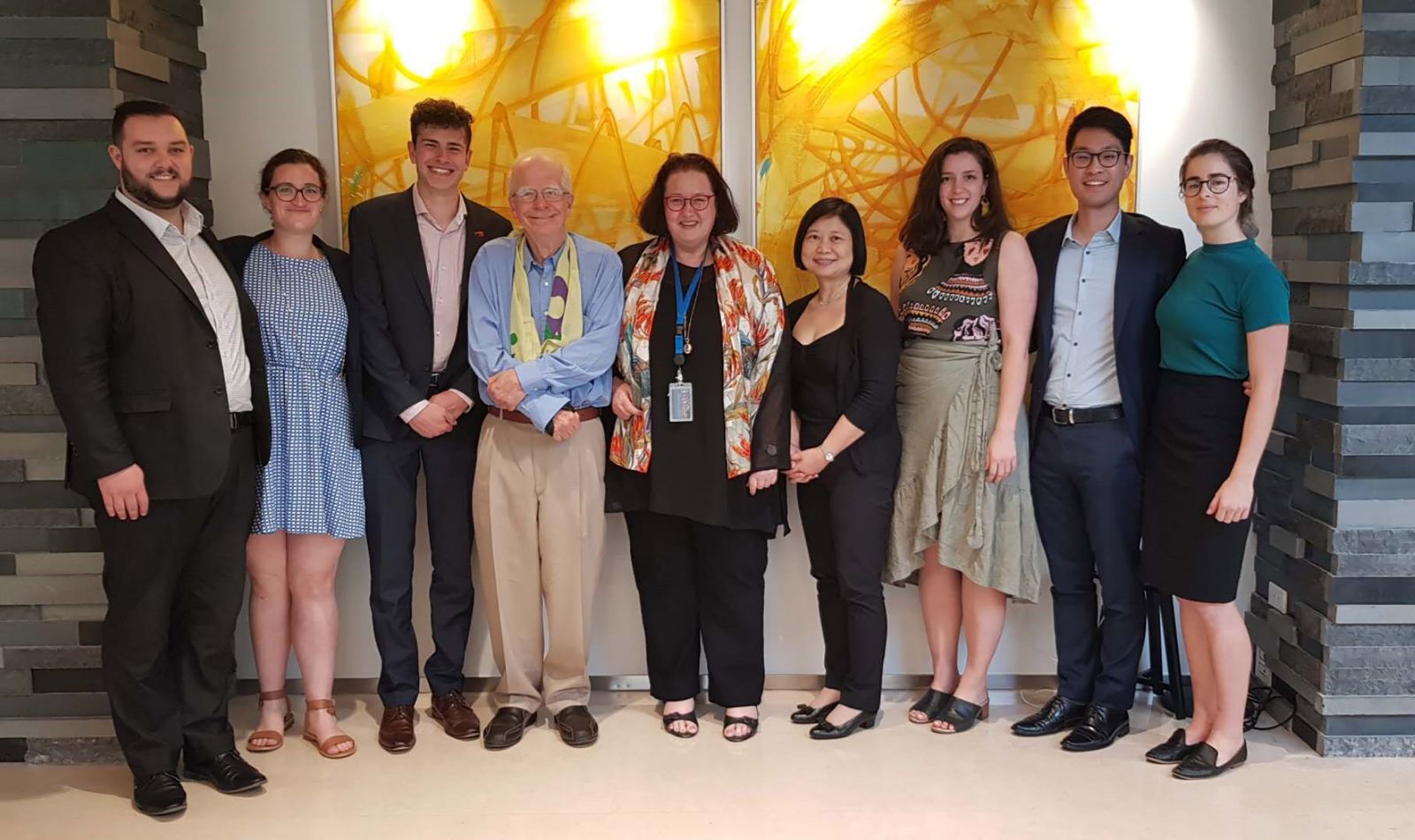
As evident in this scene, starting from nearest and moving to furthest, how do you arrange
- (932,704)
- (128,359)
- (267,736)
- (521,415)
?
(128,359) → (521,415) → (267,736) → (932,704)

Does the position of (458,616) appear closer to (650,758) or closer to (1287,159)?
(650,758)

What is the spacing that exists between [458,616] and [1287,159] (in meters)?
3.02

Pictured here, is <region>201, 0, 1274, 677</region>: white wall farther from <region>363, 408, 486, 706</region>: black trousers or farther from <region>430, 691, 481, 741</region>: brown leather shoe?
<region>430, 691, 481, 741</region>: brown leather shoe

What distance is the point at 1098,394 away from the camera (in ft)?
11.1

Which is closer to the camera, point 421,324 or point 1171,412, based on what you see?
point 1171,412

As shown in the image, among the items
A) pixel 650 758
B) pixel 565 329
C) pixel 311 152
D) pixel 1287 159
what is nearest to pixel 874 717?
pixel 650 758

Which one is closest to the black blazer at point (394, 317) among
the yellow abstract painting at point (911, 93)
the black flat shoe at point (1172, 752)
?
the yellow abstract painting at point (911, 93)

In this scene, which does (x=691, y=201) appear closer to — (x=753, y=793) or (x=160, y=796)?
(x=753, y=793)

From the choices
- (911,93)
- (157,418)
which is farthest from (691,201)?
(157,418)

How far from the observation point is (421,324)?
137 inches

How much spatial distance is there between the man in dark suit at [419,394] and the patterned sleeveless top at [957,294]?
52.2 inches

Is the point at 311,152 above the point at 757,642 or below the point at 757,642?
above

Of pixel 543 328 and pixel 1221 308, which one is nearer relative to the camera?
pixel 1221 308

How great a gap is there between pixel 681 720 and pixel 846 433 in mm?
1063
